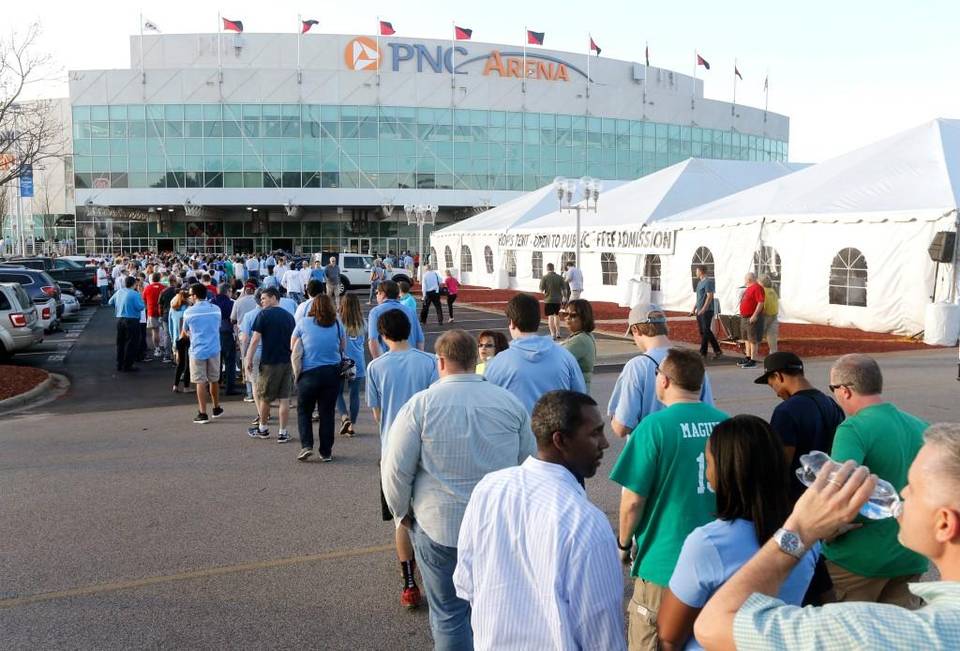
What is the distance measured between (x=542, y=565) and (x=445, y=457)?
4.32 ft

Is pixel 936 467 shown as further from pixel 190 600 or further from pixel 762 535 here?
pixel 190 600

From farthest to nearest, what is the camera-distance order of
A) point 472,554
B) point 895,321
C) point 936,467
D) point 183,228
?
point 183,228, point 895,321, point 472,554, point 936,467

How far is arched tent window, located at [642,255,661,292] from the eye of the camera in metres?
26.2

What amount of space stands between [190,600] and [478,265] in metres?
35.7

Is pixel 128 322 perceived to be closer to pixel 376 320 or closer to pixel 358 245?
pixel 376 320

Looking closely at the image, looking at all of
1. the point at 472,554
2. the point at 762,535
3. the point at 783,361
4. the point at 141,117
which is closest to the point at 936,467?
the point at 762,535

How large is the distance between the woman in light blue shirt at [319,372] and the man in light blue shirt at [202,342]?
2.39 metres

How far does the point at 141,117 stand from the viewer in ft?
182

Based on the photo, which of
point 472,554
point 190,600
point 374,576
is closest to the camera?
point 472,554

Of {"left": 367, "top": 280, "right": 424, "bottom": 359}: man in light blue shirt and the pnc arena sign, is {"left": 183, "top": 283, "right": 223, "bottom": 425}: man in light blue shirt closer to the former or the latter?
{"left": 367, "top": 280, "right": 424, "bottom": 359}: man in light blue shirt

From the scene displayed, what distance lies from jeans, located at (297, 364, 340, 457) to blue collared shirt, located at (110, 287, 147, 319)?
26.4 feet

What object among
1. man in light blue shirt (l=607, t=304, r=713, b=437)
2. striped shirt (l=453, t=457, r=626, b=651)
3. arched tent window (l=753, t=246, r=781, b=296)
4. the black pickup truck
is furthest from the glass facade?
striped shirt (l=453, t=457, r=626, b=651)

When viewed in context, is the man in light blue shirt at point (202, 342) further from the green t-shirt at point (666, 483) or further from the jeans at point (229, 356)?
the green t-shirt at point (666, 483)

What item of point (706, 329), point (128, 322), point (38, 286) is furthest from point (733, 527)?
point (38, 286)
